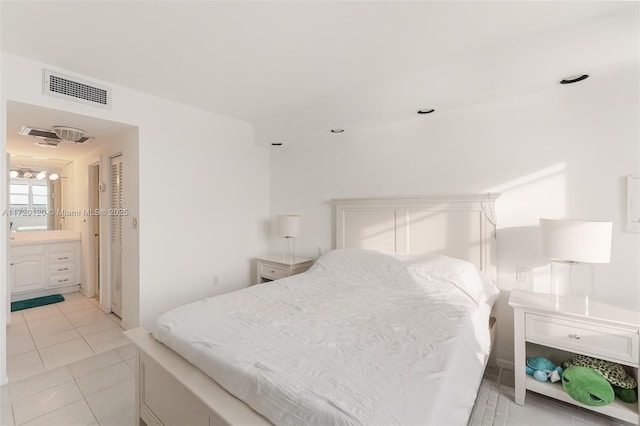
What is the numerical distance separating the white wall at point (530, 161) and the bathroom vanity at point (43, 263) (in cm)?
446

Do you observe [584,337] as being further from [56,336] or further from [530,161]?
[56,336]

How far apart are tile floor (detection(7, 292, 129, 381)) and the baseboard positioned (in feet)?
11.3

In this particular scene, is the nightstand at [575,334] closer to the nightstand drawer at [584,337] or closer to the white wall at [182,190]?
the nightstand drawer at [584,337]

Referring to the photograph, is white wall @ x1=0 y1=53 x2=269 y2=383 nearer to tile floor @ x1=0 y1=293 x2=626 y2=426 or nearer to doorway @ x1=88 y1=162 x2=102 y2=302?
tile floor @ x1=0 y1=293 x2=626 y2=426

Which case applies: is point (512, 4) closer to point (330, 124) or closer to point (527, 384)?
point (330, 124)

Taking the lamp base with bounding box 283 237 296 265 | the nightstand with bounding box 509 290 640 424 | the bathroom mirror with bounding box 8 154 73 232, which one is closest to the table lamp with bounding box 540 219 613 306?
the nightstand with bounding box 509 290 640 424

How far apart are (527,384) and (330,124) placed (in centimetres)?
278

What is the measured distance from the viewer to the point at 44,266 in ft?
13.2

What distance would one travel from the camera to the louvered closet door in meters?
3.21

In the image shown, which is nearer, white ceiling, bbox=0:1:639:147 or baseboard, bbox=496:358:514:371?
white ceiling, bbox=0:1:639:147

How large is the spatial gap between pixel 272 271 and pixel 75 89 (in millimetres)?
2570

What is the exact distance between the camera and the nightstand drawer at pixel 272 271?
336cm

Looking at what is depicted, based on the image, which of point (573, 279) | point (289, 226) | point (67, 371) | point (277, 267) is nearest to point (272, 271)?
point (277, 267)

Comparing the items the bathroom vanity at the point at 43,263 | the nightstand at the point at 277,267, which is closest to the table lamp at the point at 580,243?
the nightstand at the point at 277,267
